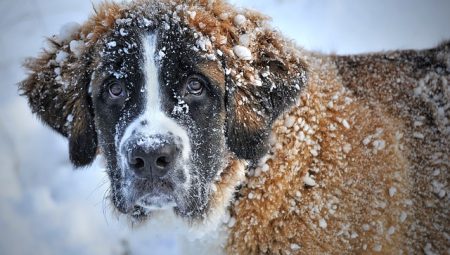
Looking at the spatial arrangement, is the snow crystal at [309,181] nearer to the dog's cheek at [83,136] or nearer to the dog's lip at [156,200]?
the dog's lip at [156,200]

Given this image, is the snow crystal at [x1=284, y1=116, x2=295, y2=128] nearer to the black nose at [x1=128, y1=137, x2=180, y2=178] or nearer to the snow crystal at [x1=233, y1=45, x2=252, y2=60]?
the snow crystal at [x1=233, y1=45, x2=252, y2=60]

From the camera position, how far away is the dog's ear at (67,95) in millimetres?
2781

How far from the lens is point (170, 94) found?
250cm

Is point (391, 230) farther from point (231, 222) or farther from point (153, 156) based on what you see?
point (153, 156)

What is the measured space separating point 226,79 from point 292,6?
359 centimetres

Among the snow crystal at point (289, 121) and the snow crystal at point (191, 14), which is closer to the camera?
the snow crystal at point (191, 14)

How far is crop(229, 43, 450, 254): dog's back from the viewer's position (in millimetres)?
2707

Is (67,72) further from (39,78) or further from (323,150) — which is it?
(323,150)

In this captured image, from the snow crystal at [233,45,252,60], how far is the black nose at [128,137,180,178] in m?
0.68

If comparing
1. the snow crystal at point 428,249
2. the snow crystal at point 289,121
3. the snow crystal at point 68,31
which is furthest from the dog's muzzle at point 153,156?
the snow crystal at point 428,249

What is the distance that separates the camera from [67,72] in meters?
2.83

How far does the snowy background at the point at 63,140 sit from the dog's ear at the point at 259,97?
84cm

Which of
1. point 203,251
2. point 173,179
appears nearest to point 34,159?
point 203,251

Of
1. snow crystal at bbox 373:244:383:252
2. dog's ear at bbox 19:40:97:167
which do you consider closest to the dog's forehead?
dog's ear at bbox 19:40:97:167
